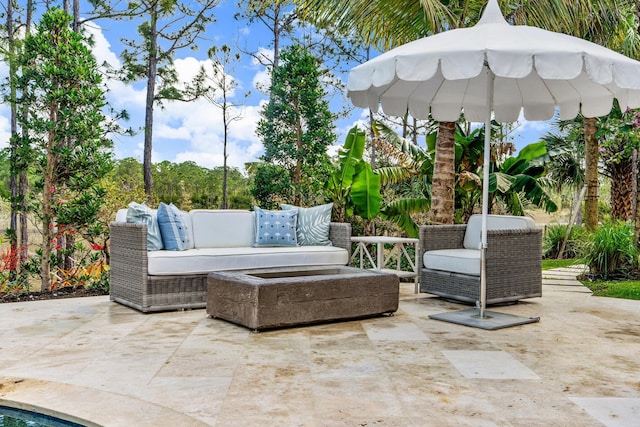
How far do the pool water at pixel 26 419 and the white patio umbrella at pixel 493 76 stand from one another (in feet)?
9.49

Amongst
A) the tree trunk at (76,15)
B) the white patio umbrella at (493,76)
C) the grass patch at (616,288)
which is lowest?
the grass patch at (616,288)

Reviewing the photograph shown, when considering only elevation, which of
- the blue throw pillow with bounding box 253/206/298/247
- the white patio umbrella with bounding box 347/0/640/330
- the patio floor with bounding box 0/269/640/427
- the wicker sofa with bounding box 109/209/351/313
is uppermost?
the white patio umbrella with bounding box 347/0/640/330

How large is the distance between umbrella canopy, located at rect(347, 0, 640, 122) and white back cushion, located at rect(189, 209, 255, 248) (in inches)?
71.4

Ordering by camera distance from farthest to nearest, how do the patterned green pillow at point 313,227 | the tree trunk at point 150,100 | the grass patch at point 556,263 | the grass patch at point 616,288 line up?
the tree trunk at point 150,100 < the grass patch at point 556,263 < the grass patch at point 616,288 < the patterned green pillow at point 313,227

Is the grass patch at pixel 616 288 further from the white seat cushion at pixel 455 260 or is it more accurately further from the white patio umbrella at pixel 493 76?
the white patio umbrella at pixel 493 76

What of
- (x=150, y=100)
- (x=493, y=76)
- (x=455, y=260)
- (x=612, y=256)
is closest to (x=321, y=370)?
(x=455, y=260)

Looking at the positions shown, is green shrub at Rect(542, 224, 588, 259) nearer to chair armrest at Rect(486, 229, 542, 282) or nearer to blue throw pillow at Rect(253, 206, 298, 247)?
chair armrest at Rect(486, 229, 542, 282)

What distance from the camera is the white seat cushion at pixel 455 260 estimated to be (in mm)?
5430

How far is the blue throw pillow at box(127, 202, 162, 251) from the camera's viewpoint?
5.30 meters

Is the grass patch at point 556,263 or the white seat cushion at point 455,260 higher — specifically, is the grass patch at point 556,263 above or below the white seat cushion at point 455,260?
below

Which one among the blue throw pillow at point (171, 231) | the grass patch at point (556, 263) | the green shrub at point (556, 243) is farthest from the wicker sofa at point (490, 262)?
the green shrub at point (556, 243)

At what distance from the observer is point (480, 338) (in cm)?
425

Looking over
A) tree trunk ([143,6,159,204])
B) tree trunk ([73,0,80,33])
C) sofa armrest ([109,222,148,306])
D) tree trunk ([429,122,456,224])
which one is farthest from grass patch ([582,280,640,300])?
tree trunk ([73,0,80,33])

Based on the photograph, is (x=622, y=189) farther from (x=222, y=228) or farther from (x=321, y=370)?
(x=321, y=370)
